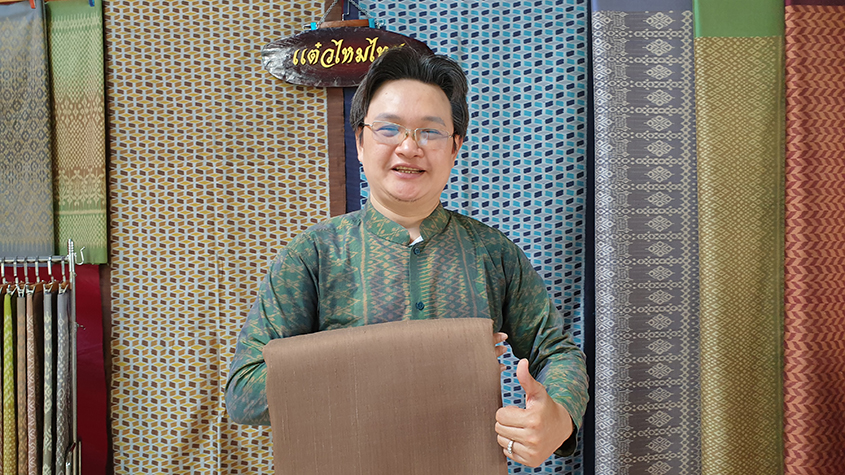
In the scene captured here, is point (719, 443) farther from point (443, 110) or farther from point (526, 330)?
point (443, 110)

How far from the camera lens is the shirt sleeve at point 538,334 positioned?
988mm

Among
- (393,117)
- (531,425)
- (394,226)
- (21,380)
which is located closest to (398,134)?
(393,117)

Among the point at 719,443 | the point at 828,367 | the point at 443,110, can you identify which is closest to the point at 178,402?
the point at 443,110

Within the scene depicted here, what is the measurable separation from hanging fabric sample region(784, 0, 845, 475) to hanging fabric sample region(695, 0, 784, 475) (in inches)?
2.5

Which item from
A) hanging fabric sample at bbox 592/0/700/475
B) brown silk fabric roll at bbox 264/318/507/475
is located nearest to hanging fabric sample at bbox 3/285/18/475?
brown silk fabric roll at bbox 264/318/507/475

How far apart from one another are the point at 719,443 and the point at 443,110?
4.86 ft

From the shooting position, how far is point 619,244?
5.69 feet

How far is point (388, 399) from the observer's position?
0.90m

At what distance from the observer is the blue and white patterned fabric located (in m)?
1.83

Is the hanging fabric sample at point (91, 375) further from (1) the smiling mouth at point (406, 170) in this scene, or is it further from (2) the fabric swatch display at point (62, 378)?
(1) the smiling mouth at point (406, 170)

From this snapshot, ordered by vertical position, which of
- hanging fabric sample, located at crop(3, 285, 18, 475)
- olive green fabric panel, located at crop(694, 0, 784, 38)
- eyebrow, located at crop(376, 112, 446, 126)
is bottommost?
hanging fabric sample, located at crop(3, 285, 18, 475)

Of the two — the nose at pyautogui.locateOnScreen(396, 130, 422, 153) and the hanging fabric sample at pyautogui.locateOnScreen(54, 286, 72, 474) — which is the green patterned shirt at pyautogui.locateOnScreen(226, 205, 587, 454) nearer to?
the nose at pyautogui.locateOnScreen(396, 130, 422, 153)

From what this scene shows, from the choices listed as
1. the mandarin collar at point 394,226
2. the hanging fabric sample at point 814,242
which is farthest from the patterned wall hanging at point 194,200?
the hanging fabric sample at point 814,242

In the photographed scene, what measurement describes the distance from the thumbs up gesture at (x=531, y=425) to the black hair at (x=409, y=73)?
549 millimetres
